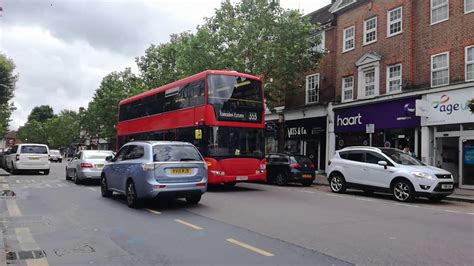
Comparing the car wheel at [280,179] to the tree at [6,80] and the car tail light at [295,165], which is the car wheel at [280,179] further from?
the tree at [6,80]

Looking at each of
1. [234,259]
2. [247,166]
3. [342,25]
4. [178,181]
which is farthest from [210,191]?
[342,25]

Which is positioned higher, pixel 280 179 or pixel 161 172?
pixel 161 172

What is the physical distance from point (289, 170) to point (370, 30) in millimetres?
9687

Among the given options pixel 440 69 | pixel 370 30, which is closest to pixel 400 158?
pixel 440 69

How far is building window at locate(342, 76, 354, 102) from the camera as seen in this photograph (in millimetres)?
24094

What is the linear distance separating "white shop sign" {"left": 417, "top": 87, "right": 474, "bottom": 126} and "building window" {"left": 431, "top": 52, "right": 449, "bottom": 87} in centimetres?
71

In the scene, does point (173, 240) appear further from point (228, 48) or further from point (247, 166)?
point (228, 48)

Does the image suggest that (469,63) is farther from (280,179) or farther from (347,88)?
(280,179)

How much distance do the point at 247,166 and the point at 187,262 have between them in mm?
9620

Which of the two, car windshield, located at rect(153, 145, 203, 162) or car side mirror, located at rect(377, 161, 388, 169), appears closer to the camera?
car windshield, located at rect(153, 145, 203, 162)

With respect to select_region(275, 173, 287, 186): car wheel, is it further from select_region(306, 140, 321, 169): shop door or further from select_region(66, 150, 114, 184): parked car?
select_region(306, 140, 321, 169): shop door

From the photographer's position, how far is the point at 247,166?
15.2 m

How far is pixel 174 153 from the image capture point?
10.6 m

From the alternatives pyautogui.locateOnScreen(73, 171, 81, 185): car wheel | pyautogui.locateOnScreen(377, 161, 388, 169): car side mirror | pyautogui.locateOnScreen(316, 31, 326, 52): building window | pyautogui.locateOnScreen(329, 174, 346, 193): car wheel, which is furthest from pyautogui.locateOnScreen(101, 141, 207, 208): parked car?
pyautogui.locateOnScreen(316, 31, 326, 52): building window
